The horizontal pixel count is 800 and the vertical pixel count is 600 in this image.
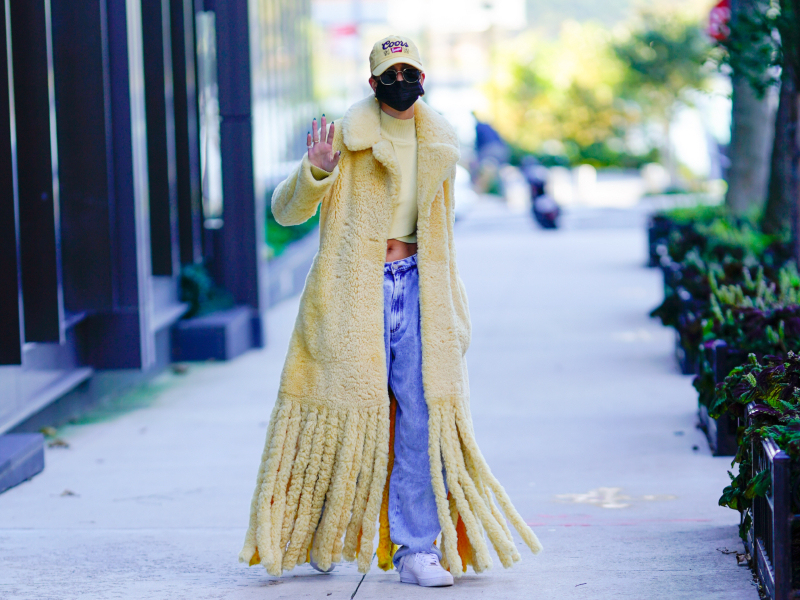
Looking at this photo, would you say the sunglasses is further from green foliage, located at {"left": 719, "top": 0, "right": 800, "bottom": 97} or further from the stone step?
green foliage, located at {"left": 719, "top": 0, "right": 800, "bottom": 97}

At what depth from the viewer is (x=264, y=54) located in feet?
42.0

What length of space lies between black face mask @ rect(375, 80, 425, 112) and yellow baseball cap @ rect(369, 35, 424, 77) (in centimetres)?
6

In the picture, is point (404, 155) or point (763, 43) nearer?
point (404, 155)

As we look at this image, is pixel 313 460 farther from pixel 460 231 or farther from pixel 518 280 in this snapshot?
pixel 460 231

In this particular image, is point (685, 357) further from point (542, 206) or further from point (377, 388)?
point (542, 206)

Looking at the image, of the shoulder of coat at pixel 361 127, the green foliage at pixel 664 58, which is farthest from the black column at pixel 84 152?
the green foliage at pixel 664 58

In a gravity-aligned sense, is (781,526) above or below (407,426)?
below

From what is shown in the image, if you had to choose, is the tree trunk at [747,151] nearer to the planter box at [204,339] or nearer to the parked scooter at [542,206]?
the planter box at [204,339]

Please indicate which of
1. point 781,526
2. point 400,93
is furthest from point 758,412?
point 400,93

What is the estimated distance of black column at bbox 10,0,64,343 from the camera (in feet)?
20.0

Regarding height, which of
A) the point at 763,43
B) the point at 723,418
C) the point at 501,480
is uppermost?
the point at 763,43

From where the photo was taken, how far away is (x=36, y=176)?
242 inches

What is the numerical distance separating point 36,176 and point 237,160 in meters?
3.65

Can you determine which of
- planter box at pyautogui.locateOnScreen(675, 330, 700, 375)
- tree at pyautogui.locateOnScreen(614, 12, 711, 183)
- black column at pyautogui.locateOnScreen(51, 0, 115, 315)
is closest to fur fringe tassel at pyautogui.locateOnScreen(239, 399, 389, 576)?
black column at pyautogui.locateOnScreen(51, 0, 115, 315)
